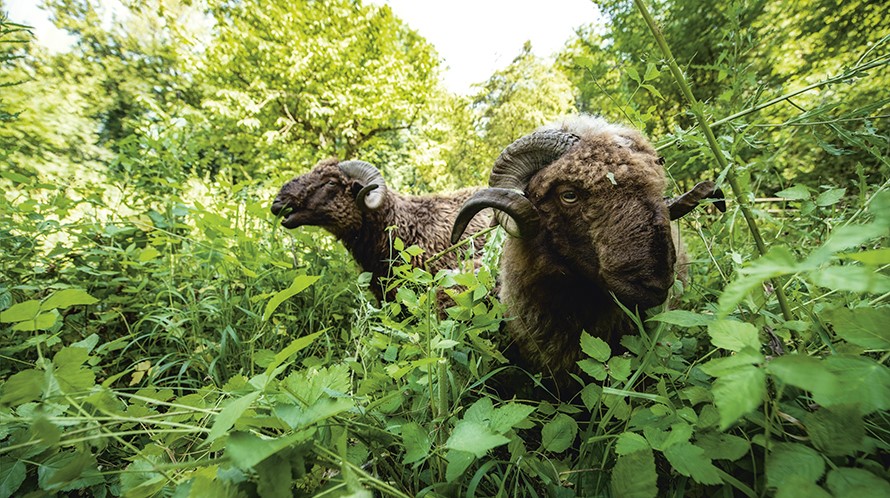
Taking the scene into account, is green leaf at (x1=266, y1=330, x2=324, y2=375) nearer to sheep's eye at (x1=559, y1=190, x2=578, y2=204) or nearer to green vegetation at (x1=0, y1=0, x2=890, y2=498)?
green vegetation at (x1=0, y1=0, x2=890, y2=498)

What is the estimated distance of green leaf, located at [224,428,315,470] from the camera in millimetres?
530

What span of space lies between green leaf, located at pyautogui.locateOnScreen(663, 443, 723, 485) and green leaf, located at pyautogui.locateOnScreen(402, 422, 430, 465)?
0.56m

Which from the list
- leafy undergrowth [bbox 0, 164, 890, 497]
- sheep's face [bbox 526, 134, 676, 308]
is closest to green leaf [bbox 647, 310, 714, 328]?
leafy undergrowth [bbox 0, 164, 890, 497]

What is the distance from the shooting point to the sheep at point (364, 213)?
13.4ft

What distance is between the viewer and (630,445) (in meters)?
0.78

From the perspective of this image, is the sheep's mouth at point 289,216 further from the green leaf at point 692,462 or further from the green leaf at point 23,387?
the green leaf at point 692,462

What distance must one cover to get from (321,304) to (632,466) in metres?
2.73

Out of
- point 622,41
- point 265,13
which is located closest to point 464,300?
point 622,41

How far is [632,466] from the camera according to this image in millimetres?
767

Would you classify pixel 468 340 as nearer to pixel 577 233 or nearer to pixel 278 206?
pixel 577 233

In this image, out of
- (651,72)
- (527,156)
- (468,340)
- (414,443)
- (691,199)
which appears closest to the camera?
(414,443)

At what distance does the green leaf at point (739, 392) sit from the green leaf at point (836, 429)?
0.31m

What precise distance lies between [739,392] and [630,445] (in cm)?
36


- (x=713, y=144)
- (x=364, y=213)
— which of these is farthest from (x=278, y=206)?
(x=713, y=144)
